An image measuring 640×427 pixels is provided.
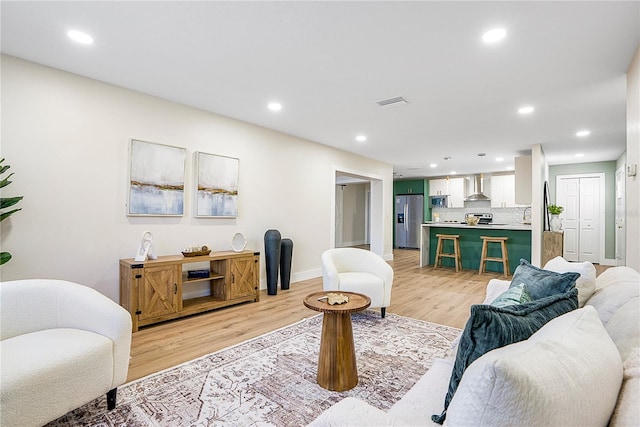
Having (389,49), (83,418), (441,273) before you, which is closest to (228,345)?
(83,418)

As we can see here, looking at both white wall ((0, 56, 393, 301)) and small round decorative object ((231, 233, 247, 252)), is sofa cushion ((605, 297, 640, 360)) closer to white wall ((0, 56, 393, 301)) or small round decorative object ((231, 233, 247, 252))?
small round decorative object ((231, 233, 247, 252))

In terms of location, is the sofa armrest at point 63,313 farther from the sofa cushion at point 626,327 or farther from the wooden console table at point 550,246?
the wooden console table at point 550,246

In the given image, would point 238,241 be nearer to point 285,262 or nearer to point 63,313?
point 285,262

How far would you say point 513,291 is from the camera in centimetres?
154

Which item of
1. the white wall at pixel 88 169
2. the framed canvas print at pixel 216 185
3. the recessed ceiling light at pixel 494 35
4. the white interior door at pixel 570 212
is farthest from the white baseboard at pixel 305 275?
the white interior door at pixel 570 212

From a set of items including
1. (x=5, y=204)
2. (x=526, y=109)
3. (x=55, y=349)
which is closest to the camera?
(x=55, y=349)

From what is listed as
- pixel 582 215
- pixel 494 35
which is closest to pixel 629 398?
pixel 494 35

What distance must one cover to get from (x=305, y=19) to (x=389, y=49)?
29.1 inches

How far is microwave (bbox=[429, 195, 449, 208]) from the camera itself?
10.1 metres

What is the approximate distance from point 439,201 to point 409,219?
112 cm

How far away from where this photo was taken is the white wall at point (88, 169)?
273 cm

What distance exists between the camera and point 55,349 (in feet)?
5.24

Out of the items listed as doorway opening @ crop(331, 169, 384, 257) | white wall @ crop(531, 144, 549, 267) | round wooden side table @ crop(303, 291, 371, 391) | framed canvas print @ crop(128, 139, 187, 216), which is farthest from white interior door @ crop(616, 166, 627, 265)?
framed canvas print @ crop(128, 139, 187, 216)

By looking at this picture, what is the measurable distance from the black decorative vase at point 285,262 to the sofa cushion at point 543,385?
4047mm
